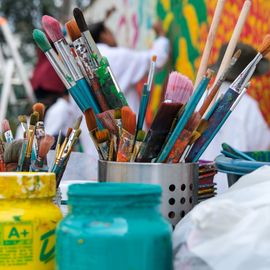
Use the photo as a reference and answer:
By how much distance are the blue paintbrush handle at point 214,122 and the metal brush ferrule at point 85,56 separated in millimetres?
215

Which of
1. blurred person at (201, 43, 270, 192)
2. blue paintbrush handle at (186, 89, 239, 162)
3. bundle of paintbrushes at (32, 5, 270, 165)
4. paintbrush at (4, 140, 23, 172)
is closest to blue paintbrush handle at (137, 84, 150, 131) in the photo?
bundle of paintbrushes at (32, 5, 270, 165)

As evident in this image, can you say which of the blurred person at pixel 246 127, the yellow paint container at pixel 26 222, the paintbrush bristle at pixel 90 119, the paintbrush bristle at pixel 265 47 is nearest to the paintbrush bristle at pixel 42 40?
the paintbrush bristle at pixel 90 119

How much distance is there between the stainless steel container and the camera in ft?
3.07

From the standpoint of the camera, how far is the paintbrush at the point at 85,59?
101cm

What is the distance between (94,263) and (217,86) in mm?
434

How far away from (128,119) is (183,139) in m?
0.09

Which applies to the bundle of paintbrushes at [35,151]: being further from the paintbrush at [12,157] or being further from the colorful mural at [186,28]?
the colorful mural at [186,28]

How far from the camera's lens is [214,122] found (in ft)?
3.32

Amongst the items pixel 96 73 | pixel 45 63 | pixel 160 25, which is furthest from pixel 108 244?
pixel 45 63

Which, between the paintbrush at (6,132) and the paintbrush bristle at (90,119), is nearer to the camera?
the paintbrush bristle at (90,119)

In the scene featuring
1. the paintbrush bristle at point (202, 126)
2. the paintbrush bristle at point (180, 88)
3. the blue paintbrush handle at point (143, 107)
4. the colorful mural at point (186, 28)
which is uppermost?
the colorful mural at point (186, 28)

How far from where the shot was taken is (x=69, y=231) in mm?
712

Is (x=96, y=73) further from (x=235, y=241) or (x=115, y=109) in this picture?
(x=235, y=241)

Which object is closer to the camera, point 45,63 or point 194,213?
point 194,213
